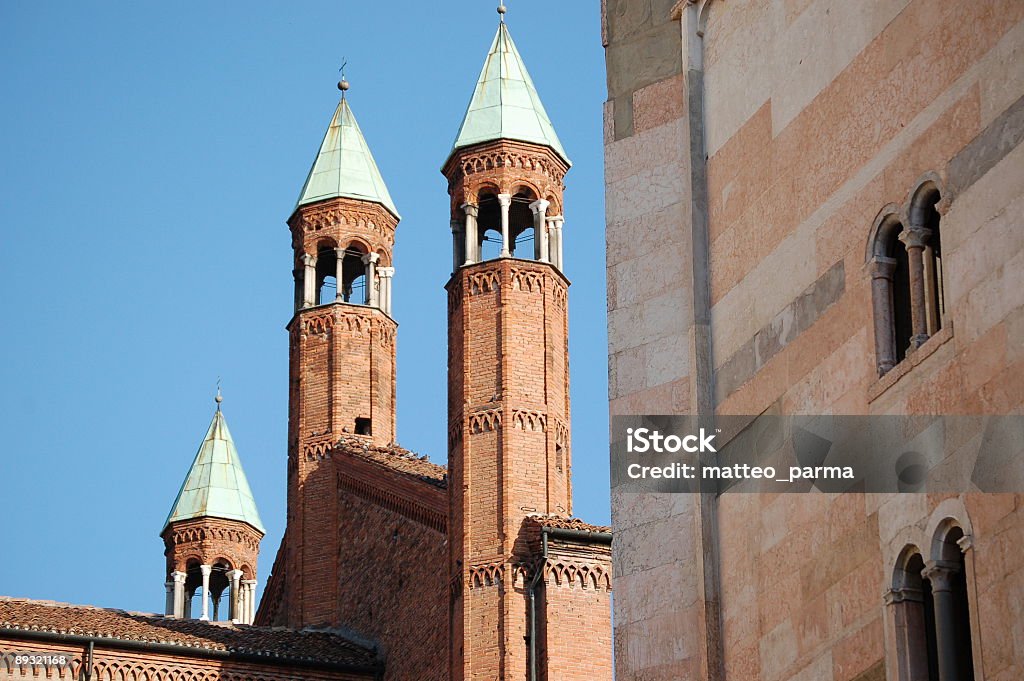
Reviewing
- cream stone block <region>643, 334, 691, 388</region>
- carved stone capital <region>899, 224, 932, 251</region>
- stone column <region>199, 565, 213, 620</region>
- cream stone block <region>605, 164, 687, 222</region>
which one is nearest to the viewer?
carved stone capital <region>899, 224, 932, 251</region>

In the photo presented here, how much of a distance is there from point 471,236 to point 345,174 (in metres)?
4.58

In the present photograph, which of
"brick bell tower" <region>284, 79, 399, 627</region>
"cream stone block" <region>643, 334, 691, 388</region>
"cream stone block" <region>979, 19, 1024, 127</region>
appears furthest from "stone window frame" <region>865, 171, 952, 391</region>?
"brick bell tower" <region>284, 79, 399, 627</region>

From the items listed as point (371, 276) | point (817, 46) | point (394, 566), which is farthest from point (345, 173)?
point (817, 46)

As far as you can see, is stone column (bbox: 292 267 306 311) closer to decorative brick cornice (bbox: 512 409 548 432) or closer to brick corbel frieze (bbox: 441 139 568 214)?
brick corbel frieze (bbox: 441 139 568 214)

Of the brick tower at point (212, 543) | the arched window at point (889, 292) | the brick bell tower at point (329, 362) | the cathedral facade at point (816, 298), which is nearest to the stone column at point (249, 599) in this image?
the brick tower at point (212, 543)

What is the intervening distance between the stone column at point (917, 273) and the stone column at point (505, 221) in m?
A: 20.8

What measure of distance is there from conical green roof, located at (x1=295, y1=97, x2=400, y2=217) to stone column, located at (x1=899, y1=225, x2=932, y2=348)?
82.2ft

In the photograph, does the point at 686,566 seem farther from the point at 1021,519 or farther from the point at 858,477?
the point at 1021,519

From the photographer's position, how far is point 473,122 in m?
30.2

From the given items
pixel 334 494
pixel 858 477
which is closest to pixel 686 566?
pixel 858 477

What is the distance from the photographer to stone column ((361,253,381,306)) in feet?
106

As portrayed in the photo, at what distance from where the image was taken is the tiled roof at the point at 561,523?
26688mm

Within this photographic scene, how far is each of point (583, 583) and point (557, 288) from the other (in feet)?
14.7

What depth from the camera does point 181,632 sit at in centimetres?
2909
